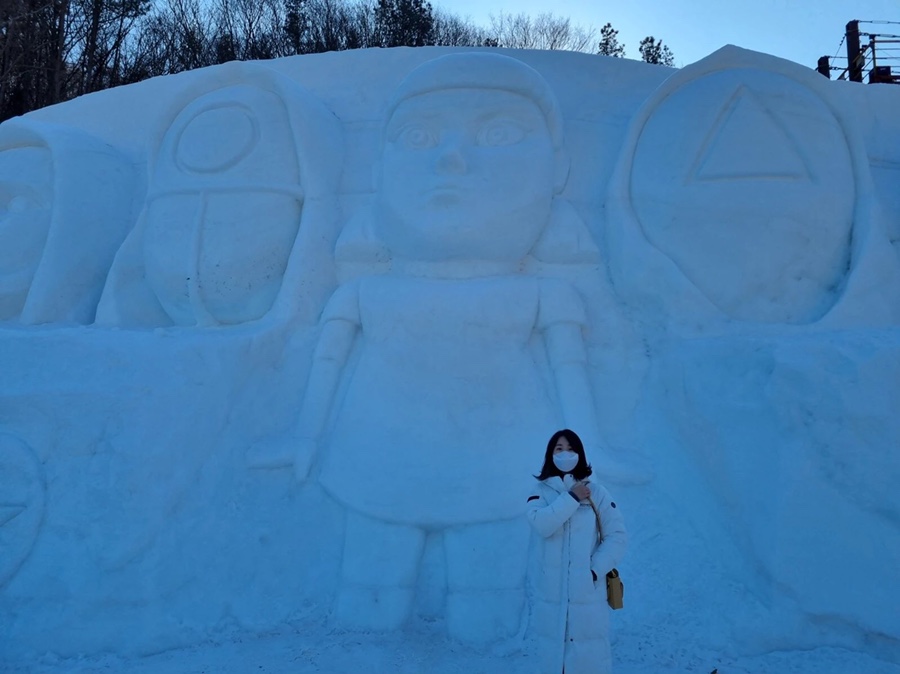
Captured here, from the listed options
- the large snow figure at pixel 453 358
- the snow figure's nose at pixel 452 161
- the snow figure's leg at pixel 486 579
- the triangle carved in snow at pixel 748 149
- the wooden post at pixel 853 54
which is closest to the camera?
the snow figure's leg at pixel 486 579

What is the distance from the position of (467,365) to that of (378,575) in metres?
0.93

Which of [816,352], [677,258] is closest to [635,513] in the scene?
[816,352]

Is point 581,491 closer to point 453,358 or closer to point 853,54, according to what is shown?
point 453,358

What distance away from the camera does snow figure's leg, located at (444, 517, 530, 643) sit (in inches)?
112

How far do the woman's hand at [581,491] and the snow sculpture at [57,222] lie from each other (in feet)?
10.9

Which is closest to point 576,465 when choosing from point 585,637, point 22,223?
point 585,637

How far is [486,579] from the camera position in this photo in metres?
2.92

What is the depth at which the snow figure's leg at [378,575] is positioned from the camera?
2.91m

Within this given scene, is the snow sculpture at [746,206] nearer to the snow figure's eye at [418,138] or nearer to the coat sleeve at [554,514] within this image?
the snow figure's eye at [418,138]

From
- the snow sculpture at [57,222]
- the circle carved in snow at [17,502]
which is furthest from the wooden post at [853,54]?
the circle carved in snow at [17,502]

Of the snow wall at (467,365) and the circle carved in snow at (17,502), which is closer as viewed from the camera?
the snow wall at (467,365)

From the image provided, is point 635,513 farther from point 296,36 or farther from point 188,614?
point 296,36

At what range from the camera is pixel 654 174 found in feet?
11.7

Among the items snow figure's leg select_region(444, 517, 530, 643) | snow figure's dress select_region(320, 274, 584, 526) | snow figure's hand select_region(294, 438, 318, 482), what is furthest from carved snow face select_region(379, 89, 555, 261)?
snow figure's leg select_region(444, 517, 530, 643)
